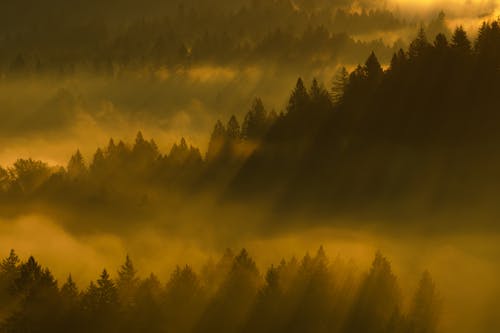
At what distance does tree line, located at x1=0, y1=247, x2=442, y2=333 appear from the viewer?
9525 cm

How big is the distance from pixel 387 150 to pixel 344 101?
1160cm

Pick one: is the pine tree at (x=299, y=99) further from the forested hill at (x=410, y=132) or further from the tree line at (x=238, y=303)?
the tree line at (x=238, y=303)

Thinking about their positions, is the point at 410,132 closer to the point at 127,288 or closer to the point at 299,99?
the point at 299,99

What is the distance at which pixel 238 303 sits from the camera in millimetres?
101125

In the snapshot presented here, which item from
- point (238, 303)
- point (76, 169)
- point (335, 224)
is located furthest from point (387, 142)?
point (76, 169)

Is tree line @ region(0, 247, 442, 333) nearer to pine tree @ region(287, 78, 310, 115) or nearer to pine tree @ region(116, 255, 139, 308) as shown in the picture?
pine tree @ region(116, 255, 139, 308)

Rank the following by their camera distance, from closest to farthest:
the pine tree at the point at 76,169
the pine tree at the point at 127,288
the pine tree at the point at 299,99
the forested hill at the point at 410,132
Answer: the pine tree at the point at 127,288
the forested hill at the point at 410,132
the pine tree at the point at 299,99
the pine tree at the point at 76,169

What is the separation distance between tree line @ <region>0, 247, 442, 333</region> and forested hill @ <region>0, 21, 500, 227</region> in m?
17.2

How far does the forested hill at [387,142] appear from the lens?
10950 cm

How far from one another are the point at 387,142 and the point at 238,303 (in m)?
31.6

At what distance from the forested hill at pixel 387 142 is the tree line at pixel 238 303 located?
56.5ft

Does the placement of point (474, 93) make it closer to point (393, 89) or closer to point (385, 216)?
point (393, 89)

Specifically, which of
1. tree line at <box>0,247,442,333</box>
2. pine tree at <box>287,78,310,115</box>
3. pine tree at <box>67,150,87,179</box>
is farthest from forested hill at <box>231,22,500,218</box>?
pine tree at <box>67,150,87,179</box>

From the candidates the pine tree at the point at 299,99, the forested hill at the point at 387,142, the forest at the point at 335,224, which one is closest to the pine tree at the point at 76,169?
the forest at the point at 335,224
